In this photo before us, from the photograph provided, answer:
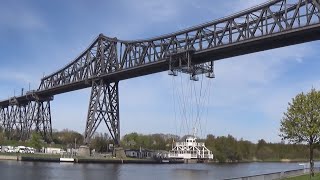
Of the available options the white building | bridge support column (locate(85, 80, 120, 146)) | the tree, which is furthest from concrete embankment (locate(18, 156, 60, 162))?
the white building

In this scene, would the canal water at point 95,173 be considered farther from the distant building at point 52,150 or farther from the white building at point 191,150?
the white building at point 191,150

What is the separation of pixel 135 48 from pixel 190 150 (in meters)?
93.5

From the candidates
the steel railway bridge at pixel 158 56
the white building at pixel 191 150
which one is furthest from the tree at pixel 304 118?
the white building at pixel 191 150

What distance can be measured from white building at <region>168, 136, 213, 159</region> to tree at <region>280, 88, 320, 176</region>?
134 m

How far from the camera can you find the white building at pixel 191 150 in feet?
562

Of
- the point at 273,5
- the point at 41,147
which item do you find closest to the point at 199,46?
the point at 273,5

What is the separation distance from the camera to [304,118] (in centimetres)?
3572

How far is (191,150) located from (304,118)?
142m

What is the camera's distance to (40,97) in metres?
125

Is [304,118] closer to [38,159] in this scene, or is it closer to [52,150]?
[38,159]

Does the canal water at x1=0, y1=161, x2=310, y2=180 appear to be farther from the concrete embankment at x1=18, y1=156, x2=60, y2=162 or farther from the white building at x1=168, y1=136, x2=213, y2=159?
the white building at x1=168, y1=136, x2=213, y2=159

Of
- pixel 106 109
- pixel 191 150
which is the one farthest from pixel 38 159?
pixel 191 150

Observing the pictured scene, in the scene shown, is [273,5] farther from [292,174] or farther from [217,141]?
[217,141]

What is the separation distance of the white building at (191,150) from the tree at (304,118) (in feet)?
440
